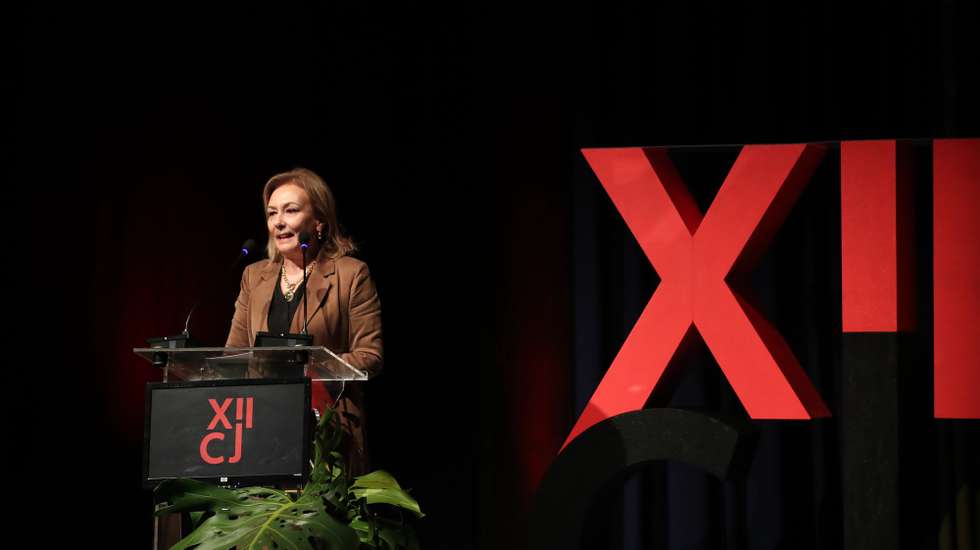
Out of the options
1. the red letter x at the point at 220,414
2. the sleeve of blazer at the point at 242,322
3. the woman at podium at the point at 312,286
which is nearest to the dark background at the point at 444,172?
the sleeve of blazer at the point at 242,322

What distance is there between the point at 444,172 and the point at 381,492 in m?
Result: 1.96

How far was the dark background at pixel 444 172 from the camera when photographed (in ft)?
13.4

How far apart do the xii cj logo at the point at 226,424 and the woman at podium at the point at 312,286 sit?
0.61 m

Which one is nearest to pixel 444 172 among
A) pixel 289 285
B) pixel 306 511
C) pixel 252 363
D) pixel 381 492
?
pixel 289 285

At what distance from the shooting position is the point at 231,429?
9.93 ft

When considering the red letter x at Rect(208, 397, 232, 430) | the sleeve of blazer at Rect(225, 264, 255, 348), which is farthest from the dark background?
the red letter x at Rect(208, 397, 232, 430)

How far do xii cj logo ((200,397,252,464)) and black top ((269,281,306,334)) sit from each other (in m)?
0.68

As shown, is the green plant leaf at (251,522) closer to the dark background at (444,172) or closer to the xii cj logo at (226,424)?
the xii cj logo at (226,424)

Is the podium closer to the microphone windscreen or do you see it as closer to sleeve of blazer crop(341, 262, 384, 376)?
the microphone windscreen

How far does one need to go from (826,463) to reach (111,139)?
9.02ft

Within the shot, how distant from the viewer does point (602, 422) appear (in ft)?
12.3

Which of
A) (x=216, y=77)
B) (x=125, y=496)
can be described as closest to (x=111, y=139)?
(x=216, y=77)

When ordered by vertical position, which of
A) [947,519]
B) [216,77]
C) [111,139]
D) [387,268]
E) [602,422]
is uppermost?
[216,77]

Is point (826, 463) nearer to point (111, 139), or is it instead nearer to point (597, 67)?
point (597, 67)
